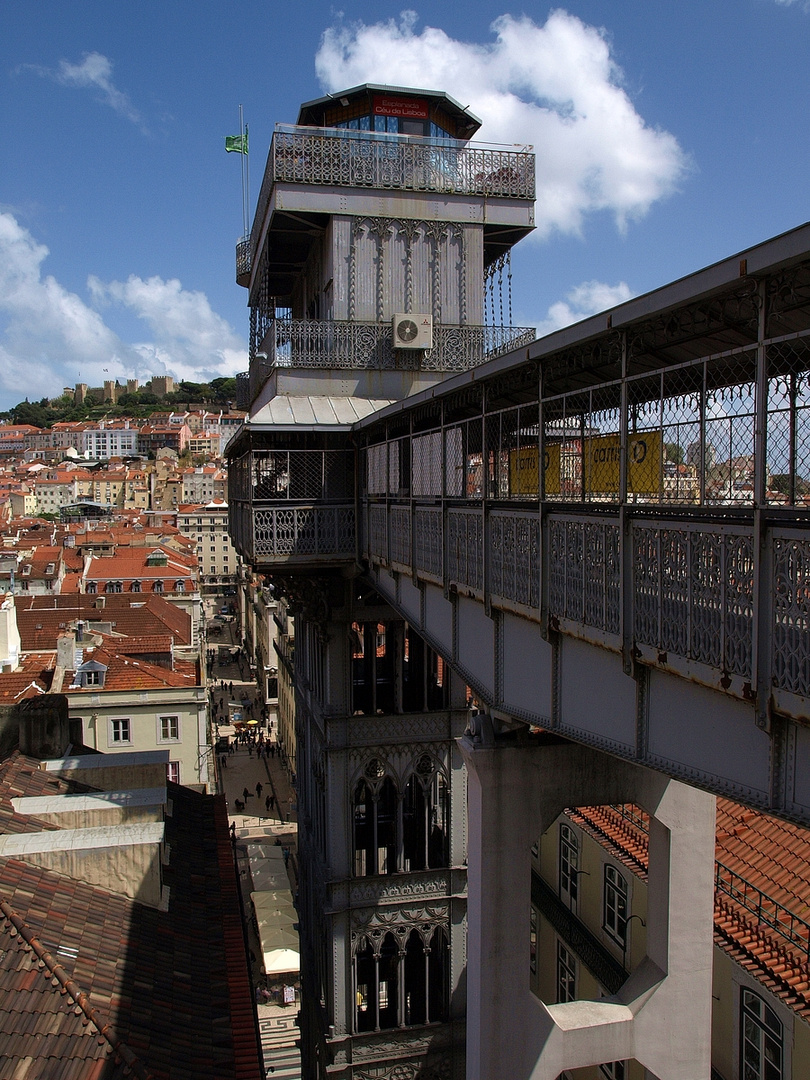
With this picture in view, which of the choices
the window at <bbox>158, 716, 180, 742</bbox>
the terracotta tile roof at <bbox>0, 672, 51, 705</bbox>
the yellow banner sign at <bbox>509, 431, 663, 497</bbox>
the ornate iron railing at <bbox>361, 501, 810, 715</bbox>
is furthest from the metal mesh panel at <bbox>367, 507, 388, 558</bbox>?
the window at <bbox>158, 716, 180, 742</bbox>

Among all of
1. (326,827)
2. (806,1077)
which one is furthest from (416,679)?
(806,1077)

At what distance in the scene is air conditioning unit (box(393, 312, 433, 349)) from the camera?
16.7m

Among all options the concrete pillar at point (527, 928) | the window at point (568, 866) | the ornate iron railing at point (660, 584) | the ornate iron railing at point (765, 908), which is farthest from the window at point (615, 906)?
the ornate iron railing at point (660, 584)

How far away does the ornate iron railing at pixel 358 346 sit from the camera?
16.8m

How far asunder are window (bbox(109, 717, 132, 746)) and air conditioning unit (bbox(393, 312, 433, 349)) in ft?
62.2

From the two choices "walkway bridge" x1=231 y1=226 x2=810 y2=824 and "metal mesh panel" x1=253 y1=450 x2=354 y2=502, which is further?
"metal mesh panel" x1=253 y1=450 x2=354 y2=502

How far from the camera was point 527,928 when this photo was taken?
29.4 ft

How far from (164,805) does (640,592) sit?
10.2 metres

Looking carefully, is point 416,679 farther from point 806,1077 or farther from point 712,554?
point 712,554

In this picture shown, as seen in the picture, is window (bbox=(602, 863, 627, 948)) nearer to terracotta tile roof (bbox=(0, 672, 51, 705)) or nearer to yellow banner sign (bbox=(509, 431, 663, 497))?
yellow banner sign (bbox=(509, 431, 663, 497))

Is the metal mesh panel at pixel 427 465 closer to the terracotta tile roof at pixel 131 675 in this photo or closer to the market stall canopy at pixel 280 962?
the market stall canopy at pixel 280 962

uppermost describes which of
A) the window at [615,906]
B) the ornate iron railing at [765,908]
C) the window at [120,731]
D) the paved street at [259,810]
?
the ornate iron railing at [765,908]

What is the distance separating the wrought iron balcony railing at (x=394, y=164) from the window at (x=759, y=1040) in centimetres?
1388

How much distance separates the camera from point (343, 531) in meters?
15.4
